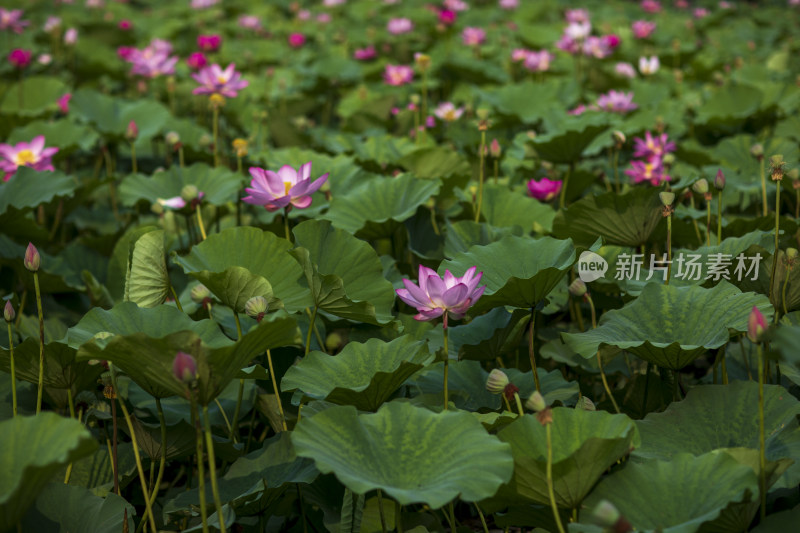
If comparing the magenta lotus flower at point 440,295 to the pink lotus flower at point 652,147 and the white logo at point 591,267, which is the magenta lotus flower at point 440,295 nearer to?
the white logo at point 591,267

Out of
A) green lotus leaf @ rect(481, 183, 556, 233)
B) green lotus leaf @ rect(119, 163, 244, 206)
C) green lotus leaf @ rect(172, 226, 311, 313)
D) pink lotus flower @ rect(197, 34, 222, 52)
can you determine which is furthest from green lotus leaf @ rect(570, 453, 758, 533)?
pink lotus flower @ rect(197, 34, 222, 52)

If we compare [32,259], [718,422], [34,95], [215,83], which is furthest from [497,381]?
[34,95]

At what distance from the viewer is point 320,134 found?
3.03m

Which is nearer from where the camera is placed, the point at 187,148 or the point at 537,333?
the point at 537,333

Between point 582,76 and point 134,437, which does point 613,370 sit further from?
point 582,76

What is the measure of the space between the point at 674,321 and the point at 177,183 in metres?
1.42

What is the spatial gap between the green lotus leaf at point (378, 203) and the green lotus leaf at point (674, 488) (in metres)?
0.85

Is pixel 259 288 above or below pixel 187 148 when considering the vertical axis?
above

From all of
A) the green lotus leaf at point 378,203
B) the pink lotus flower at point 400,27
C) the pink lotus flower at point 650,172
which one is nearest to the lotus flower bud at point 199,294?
the green lotus leaf at point 378,203

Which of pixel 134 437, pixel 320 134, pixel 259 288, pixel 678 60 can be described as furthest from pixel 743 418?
pixel 678 60

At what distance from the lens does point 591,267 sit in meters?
1.53

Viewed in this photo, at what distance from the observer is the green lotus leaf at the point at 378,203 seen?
5.73ft

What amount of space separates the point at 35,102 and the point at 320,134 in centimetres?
125

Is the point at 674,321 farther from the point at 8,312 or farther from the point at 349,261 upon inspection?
the point at 8,312
